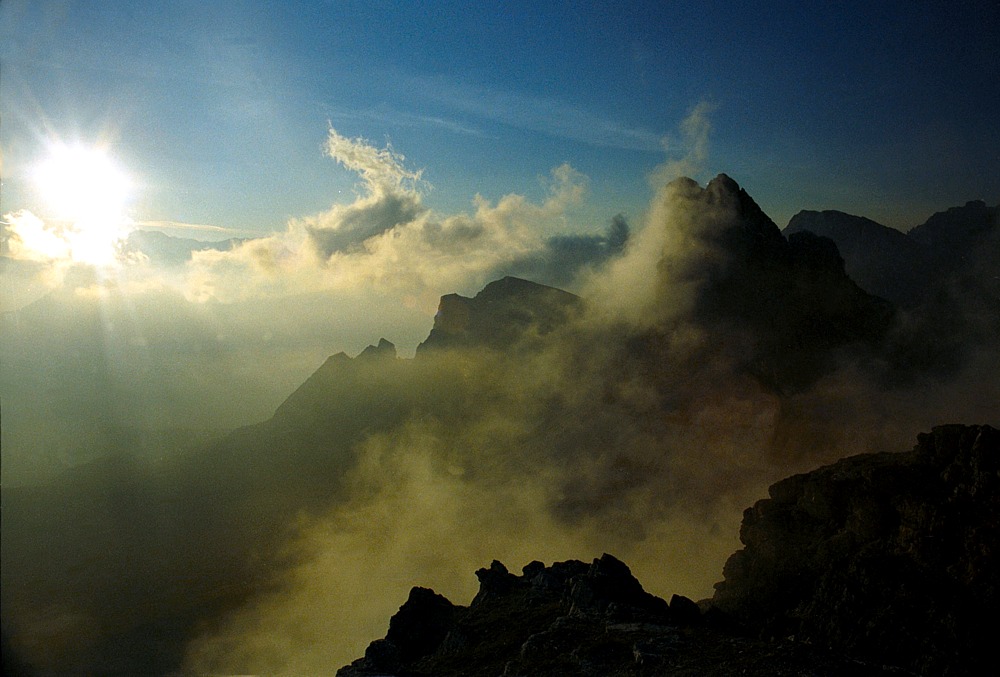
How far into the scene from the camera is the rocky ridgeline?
93.8ft

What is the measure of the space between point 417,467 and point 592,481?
51.2 metres

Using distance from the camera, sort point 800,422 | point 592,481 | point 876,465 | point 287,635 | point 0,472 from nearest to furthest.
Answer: point 0,472 < point 876,465 < point 287,635 < point 800,422 < point 592,481

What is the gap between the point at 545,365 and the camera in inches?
6220

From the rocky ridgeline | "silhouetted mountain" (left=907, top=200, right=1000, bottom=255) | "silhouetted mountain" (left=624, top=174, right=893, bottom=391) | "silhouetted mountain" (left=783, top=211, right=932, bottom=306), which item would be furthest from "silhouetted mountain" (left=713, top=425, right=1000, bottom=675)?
"silhouetted mountain" (left=907, top=200, right=1000, bottom=255)

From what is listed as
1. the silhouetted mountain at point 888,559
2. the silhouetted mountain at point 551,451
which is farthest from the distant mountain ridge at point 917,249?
the silhouetted mountain at point 888,559

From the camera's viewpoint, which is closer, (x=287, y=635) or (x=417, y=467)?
(x=287, y=635)

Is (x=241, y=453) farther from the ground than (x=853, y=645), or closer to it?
farther from the ground

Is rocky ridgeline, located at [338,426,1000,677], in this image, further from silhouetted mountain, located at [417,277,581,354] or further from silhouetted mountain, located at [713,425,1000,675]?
silhouetted mountain, located at [417,277,581,354]

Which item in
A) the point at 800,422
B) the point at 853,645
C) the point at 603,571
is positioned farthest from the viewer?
the point at 800,422

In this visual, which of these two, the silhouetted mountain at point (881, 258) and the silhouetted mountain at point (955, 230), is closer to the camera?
the silhouetted mountain at point (955, 230)

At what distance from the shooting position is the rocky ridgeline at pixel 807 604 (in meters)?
28.6

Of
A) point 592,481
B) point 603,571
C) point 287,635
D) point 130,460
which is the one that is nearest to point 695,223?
point 592,481

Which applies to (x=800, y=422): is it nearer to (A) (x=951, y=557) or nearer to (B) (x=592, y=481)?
(B) (x=592, y=481)

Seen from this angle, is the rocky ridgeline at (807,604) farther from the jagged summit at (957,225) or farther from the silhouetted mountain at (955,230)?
the jagged summit at (957,225)
